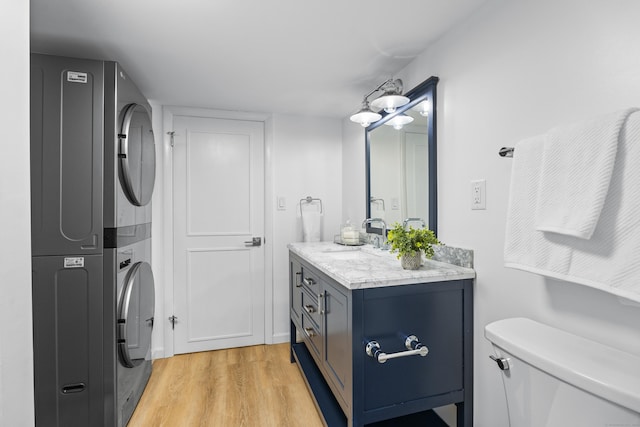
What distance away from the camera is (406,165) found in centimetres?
204

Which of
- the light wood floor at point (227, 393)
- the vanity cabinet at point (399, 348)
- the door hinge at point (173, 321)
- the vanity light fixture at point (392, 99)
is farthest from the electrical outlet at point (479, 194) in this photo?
the door hinge at point (173, 321)

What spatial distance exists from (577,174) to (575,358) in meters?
0.51

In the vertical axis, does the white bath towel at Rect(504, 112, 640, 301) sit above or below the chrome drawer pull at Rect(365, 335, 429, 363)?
above

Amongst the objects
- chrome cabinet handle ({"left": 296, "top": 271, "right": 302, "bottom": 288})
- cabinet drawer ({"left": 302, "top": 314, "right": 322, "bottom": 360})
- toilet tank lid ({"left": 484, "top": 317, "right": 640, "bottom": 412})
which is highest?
toilet tank lid ({"left": 484, "top": 317, "right": 640, "bottom": 412})

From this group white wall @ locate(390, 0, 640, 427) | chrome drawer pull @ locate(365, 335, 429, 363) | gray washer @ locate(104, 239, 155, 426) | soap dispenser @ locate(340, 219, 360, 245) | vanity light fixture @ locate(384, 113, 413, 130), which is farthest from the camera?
soap dispenser @ locate(340, 219, 360, 245)

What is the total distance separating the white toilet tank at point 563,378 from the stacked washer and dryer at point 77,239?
5.94 feet

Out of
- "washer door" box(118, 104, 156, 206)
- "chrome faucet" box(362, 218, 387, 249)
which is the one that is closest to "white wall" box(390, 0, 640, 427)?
"chrome faucet" box(362, 218, 387, 249)

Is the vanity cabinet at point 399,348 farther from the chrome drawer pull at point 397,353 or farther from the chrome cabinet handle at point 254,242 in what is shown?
the chrome cabinet handle at point 254,242

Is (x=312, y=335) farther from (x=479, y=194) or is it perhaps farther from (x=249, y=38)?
(x=249, y=38)

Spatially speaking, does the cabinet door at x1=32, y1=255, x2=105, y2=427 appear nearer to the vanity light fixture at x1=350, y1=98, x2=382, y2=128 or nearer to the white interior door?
the white interior door

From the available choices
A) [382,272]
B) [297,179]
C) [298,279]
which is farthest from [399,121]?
[298,279]

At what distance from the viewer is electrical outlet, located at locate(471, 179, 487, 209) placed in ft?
4.67

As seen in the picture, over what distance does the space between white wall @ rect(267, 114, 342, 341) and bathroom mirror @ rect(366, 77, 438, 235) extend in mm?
589

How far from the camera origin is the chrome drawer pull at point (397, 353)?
1.30m
